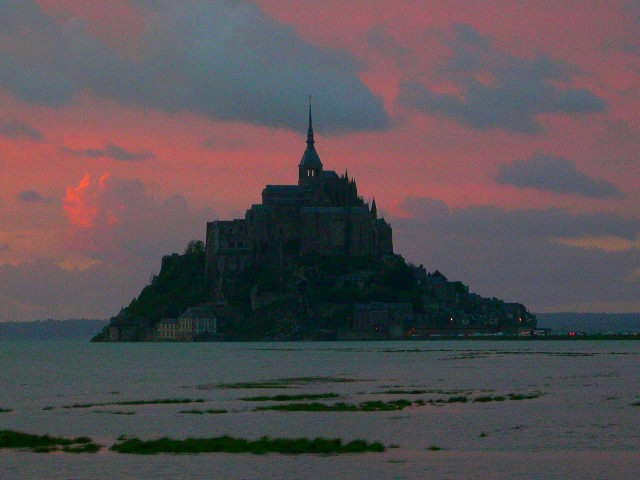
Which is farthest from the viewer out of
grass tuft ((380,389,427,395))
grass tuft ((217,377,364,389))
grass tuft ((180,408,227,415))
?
grass tuft ((217,377,364,389))

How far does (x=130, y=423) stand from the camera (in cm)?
7262

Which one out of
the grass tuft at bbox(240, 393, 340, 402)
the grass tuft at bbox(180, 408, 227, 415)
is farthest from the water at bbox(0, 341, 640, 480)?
the grass tuft at bbox(240, 393, 340, 402)

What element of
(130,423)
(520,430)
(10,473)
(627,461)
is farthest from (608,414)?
(10,473)

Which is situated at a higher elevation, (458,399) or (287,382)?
(287,382)

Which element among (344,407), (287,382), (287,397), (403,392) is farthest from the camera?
(287,382)

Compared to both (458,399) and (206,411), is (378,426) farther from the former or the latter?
(458,399)

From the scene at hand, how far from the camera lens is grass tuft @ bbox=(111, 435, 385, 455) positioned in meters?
58.6

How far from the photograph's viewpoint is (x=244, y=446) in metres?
59.7

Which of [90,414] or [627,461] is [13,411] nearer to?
[90,414]

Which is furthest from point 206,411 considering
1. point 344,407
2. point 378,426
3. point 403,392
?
point 403,392

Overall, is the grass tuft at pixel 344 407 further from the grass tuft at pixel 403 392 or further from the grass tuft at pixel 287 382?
the grass tuft at pixel 287 382

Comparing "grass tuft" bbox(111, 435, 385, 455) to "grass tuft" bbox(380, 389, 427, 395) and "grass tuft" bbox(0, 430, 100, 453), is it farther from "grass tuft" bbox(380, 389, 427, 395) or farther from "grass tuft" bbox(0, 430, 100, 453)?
"grass tuft" bbox(380, 389, 427, 395)

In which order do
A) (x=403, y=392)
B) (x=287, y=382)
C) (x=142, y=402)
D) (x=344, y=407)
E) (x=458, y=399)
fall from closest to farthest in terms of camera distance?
(x=344, y=407), (x=458, y=399), (x=142, y=402), (x=403, y=392), (x=287, y=382)

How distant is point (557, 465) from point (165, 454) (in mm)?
16873
